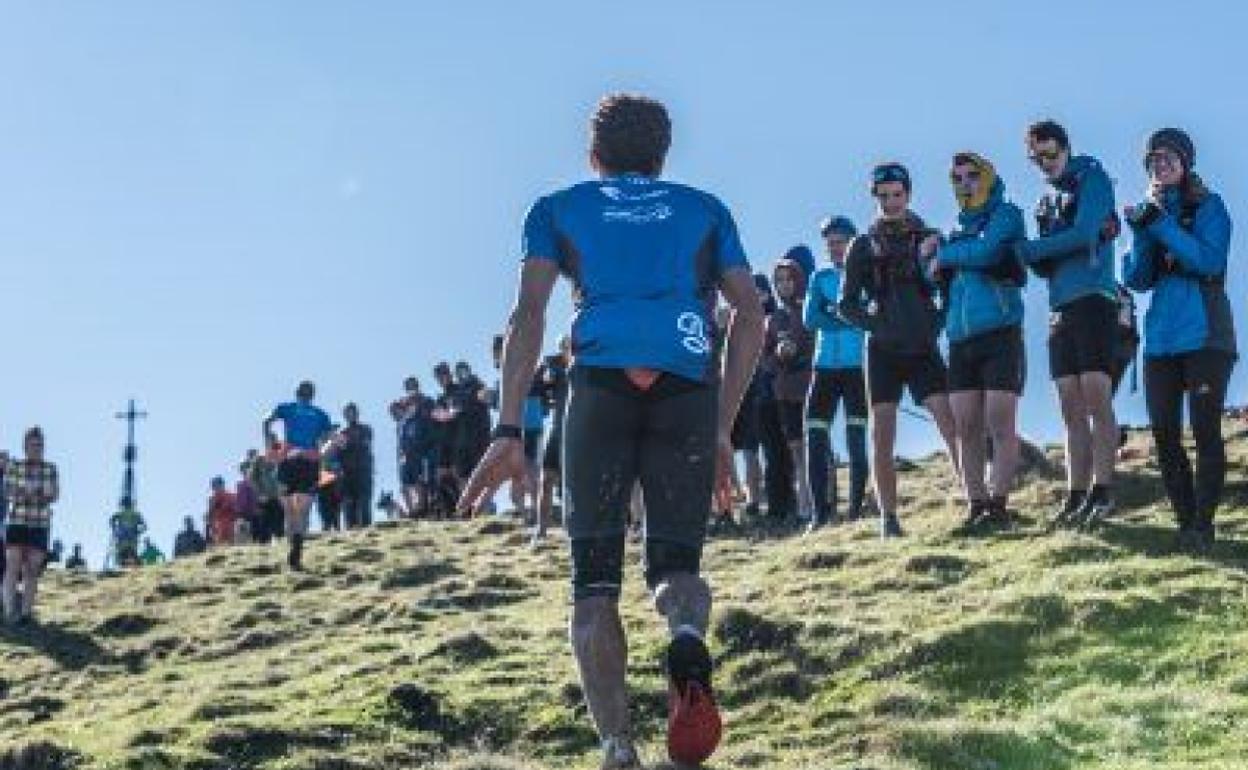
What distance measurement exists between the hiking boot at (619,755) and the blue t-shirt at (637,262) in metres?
1.47

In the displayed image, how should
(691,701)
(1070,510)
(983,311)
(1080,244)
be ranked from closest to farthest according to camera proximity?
(691,701) → (1080,244) → (983,311) → (1070,510)

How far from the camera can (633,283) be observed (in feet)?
26.1

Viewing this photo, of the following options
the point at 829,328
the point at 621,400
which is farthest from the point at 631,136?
the point at 829,328

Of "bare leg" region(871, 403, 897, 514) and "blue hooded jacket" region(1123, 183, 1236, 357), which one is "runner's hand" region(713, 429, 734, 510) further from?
"bare leg" region(871, 403, 897, 514)

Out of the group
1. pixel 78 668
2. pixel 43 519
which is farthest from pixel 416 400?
pixel 78 668

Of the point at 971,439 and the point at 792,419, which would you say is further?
the point at 792,419

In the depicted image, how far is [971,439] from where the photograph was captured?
15047 millimetres

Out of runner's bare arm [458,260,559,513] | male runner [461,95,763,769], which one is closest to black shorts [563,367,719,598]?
Answer: male runner [461,95,763,769]

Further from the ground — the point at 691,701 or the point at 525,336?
the point at 525,336

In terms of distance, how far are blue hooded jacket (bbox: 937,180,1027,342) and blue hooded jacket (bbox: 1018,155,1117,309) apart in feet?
0.77

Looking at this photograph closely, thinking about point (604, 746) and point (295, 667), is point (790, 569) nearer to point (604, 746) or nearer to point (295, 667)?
point (295, 667)

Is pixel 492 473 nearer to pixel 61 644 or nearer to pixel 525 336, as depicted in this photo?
pixel 525 336

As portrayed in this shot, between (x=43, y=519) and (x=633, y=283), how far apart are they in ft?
56.5

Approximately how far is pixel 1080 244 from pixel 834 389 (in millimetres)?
4204
